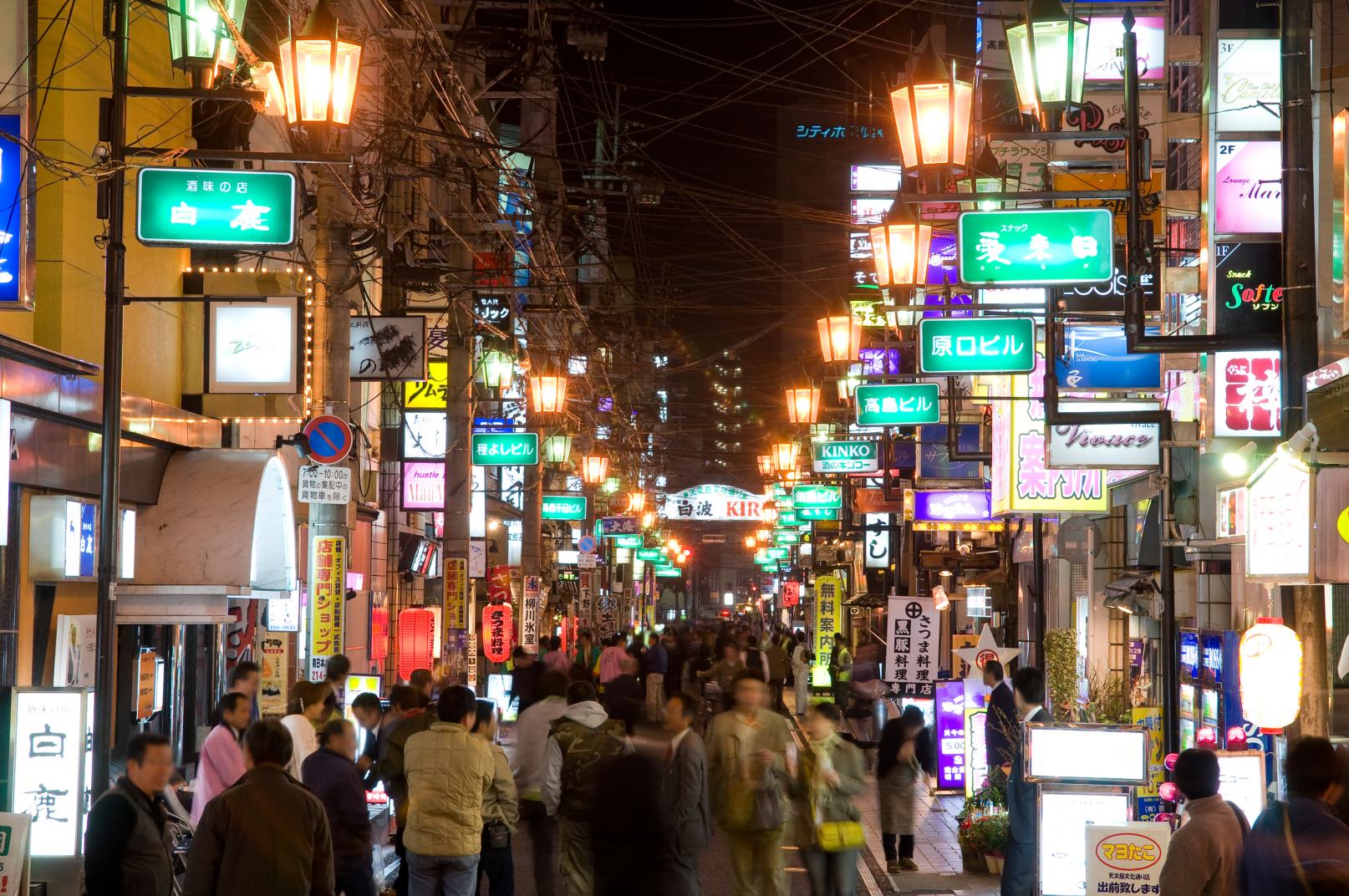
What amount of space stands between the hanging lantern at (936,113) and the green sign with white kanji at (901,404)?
31.4ft

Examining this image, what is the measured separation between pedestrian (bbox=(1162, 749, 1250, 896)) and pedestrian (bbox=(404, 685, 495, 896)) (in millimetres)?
5056

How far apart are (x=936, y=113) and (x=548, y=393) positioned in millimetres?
17146

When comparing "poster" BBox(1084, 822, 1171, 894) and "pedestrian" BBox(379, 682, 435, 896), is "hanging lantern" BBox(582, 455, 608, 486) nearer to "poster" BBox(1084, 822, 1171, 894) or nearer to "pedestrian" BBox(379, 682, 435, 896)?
"pedestrian" BBox(379, 682, 435, 896)

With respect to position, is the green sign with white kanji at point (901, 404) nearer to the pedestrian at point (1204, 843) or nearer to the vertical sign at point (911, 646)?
the vertical sign at point (911, 646)

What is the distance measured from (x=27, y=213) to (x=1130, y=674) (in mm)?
18801

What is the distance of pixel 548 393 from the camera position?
98.0ft

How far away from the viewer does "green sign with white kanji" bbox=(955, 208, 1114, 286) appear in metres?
14.1

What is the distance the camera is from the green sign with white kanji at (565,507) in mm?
39562

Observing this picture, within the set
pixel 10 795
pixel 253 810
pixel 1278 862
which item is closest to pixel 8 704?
pixel 10 795

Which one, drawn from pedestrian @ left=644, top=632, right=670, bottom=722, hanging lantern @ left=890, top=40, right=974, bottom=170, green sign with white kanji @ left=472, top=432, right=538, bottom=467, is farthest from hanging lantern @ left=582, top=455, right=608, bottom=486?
hanging lantern @ left=890, top=40, right=974, bottom=170

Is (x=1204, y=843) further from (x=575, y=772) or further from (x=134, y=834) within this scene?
(x=134, y=834)

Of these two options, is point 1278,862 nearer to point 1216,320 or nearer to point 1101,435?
point 1216,320

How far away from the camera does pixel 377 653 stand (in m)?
34.5

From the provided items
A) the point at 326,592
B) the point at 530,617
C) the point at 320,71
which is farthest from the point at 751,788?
the point at 530,617
